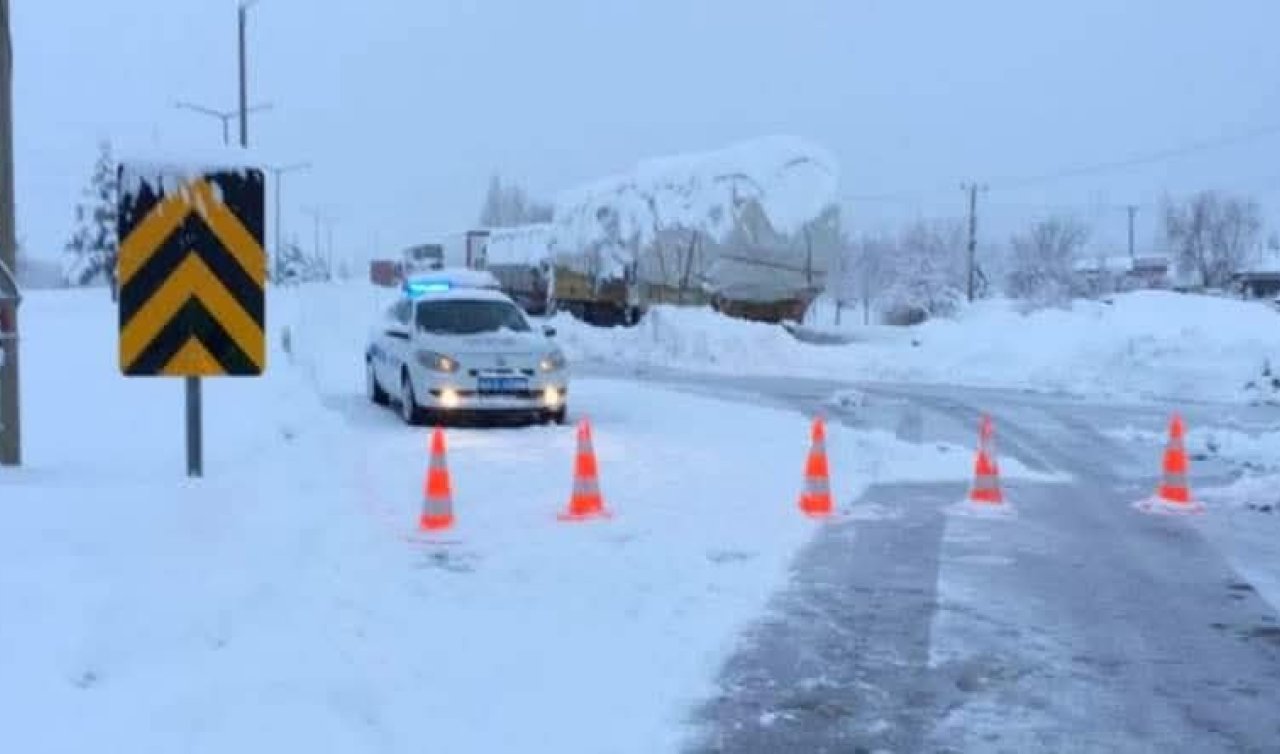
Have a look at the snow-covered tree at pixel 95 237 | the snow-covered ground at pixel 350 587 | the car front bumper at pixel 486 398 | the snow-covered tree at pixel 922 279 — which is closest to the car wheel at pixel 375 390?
the car front bumper at pixel 486 398

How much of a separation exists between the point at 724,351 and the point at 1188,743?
28.2 meters

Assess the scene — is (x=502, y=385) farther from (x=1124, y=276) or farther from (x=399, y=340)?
(x=1124, y=276)

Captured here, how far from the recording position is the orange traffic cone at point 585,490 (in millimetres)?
11367

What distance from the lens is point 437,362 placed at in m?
18.4

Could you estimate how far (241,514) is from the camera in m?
8.27

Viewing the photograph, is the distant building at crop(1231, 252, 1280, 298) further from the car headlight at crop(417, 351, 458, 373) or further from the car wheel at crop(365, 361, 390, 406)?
the car headlight at crop(417, 351, 458, 373)

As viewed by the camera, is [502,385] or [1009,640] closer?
[1009,640]

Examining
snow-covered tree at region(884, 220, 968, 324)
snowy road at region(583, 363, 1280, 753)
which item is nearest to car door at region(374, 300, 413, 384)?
snowy road at region(583, 363, 1280, 753)

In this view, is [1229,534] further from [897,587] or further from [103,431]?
[103,431]

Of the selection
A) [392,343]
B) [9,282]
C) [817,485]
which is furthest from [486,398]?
[9,282]

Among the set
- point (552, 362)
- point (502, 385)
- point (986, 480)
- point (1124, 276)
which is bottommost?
point (986, 480)

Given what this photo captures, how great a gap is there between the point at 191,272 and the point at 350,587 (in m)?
2.10

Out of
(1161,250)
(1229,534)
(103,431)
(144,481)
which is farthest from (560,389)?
(1161,250)

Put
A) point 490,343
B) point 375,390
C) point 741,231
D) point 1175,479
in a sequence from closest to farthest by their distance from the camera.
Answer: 1. point 1175,479
2. point 490,343
3. point 375,390
4. point 741,231
